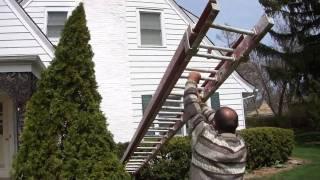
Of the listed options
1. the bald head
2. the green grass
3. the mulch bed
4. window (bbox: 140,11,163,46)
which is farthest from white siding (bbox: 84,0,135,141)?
the bald head

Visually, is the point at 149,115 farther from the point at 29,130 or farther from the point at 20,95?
the point at 20,95

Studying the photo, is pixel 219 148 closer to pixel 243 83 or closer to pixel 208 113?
pixel 208 113

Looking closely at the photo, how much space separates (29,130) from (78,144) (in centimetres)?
79

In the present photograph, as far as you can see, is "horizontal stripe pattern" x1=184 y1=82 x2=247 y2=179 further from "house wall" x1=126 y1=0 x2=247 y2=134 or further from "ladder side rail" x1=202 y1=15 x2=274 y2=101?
"house wall" x1=126 y1=0 x2=247 y2=134

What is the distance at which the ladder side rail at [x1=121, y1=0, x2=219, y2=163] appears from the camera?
14.6 ft

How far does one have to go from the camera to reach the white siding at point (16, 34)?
13.8 m

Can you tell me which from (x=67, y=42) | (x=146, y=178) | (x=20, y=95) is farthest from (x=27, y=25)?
(x=67, y=42)

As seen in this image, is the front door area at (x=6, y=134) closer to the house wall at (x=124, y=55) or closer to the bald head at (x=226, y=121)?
the house wall at (x=124, y=55)

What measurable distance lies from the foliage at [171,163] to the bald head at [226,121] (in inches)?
341

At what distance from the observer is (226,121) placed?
4.18 meters

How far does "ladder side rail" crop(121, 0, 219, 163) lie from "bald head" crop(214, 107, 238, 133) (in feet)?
2.73

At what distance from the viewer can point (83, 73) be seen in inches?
309

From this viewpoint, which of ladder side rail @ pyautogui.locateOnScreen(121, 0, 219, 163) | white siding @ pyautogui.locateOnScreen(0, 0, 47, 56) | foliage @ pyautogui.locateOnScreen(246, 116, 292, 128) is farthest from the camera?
foliage @ pyautogui.locateOnScreen(246, 116, 292, 128)

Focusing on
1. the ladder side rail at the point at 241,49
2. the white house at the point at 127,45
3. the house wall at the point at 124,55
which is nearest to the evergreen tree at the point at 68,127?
the ladder side rail at the point at 241,49
